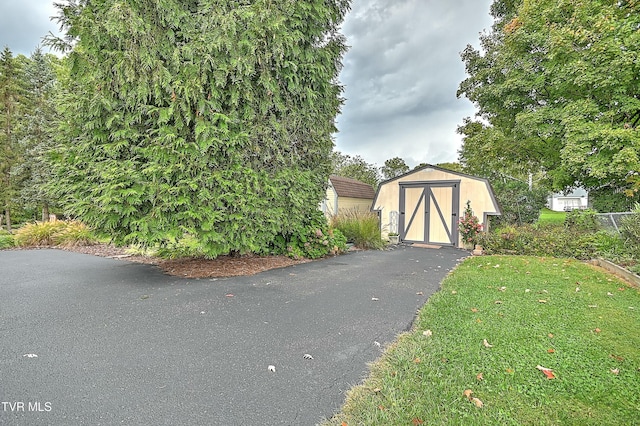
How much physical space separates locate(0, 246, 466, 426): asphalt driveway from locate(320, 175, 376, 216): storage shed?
10.2 m

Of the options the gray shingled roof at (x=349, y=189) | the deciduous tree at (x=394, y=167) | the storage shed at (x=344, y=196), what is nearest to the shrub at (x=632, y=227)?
the storage shed at (x=344, y=196)

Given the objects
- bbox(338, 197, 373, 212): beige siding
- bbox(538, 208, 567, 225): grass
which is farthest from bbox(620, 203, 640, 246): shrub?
bbox(338, 197, 373, 212): beige siding

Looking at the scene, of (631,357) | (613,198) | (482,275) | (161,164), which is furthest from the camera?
(613,198)

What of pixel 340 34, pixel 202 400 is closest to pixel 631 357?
pixel 202 400

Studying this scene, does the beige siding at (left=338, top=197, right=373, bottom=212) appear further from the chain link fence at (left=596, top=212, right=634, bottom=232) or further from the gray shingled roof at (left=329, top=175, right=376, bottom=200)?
the chain link fence at (left=596, top=212, right=634, bottom=232)

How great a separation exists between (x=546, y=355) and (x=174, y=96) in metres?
5.55

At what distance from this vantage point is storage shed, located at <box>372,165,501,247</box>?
9594 mm

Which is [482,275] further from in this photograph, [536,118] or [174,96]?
[536,118]

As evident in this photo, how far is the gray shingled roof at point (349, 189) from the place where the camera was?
15695 mm

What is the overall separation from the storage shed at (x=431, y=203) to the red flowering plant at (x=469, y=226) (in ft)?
0.67

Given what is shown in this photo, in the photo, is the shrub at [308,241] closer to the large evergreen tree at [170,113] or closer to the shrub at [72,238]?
the large evergreen tree at [170,113]

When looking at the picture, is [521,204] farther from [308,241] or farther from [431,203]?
[308,241]

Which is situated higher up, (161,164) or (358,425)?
(161,164)

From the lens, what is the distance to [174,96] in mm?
4434
